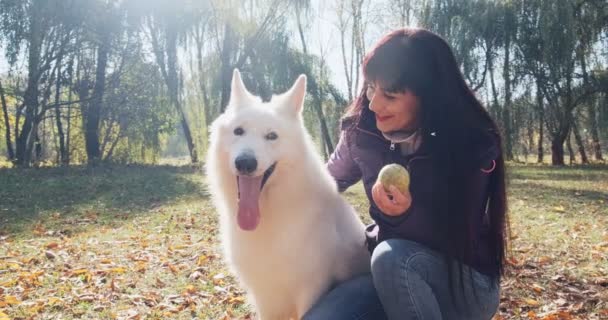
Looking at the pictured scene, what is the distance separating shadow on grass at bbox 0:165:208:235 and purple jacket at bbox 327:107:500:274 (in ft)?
19.5

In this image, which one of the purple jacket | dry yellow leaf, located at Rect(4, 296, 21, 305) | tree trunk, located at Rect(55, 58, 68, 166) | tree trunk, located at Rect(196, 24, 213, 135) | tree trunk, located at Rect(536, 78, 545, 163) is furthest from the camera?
tree trunk, located at Rect(536, 78, 545, 163)

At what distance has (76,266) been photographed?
172 inches

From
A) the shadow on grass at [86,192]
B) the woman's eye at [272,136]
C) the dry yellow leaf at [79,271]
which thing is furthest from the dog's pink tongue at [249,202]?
the shadow on grass at [86,192]

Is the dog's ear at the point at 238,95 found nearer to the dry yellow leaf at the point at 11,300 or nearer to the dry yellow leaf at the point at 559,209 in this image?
the dry yellow leaf at the point at 11,300

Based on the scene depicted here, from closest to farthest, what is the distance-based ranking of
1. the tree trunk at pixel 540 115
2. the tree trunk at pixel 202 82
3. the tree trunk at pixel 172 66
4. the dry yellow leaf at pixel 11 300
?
the dry yellow leaf at pixel 11 300 → the tree trunk at pixel 172 66 → the tree trunk at pixel 202 82 → the tree trunk at pixel 540 115

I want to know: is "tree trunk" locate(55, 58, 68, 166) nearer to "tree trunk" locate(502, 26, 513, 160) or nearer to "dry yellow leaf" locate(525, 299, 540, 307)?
"dry yellow leaf" locate(525, 299, 540, 307)

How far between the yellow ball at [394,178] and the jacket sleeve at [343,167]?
71cm

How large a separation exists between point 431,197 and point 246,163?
0.86m

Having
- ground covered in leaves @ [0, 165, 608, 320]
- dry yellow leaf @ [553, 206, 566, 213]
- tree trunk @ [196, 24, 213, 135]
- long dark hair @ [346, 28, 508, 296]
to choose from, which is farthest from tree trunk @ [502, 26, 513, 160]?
long dark hair @ [346, 28, 508, 296]

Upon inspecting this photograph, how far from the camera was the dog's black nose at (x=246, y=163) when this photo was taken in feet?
6.89

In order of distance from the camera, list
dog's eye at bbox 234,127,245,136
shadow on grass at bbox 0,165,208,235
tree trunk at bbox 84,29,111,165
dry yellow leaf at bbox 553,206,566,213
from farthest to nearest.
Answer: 1. tree trunk at bbox 84,29,111,165
2. shadow on grass at bbox 0,165,208,235
3. dry yellow leaf at bbox 553,206,566,213
4. dog's eye at bbox 234,127,245,136

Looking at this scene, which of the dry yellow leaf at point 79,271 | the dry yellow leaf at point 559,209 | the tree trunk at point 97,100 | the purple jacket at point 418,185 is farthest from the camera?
the tree trunk at point 97,100

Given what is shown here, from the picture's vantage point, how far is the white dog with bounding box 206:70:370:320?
2262mm

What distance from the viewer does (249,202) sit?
7.30 feet
